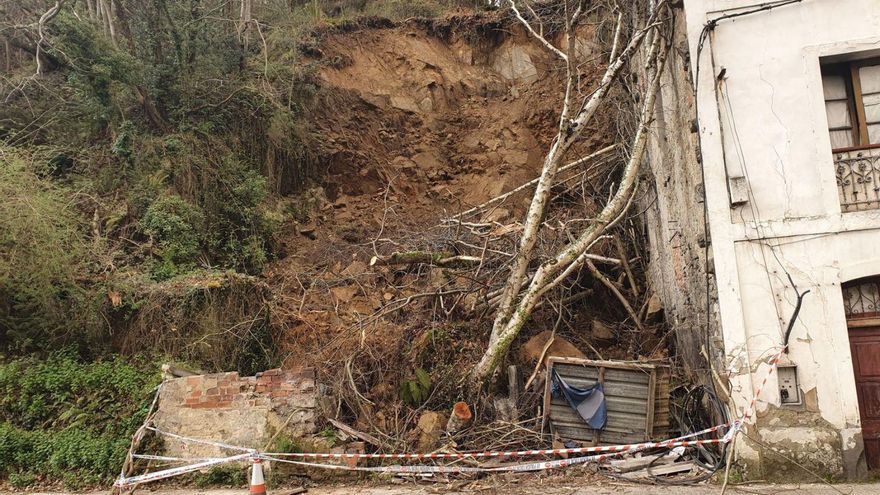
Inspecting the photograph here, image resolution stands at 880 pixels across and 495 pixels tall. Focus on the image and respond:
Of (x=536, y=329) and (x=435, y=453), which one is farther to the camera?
(x=536, y=329)

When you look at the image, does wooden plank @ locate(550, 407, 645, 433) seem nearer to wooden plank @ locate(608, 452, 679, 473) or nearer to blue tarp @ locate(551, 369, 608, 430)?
blue tarp @ locate(551, 369, 608, 430)

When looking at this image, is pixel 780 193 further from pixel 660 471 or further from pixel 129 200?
pixel 129 200

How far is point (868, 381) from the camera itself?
7.68m

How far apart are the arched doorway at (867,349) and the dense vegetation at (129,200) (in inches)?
361

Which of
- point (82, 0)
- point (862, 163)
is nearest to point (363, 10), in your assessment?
point (82, 0)

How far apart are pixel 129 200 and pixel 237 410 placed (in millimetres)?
6677

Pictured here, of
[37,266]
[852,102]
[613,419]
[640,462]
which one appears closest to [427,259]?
[613,419]

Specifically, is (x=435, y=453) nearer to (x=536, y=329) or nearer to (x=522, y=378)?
(x=522, y=378)

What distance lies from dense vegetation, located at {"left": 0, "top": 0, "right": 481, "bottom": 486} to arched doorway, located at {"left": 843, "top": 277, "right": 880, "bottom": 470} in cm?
916

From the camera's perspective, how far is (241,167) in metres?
14.4

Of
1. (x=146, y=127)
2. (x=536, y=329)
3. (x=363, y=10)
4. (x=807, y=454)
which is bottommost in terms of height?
(x=807, y=454)

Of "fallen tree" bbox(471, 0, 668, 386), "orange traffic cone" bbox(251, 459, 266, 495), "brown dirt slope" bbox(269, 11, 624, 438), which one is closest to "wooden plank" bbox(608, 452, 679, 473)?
"fallen tree" bbox(471, 0, 668, 386)

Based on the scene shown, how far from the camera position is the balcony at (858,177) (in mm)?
7848

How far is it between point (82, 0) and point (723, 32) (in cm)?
1527
